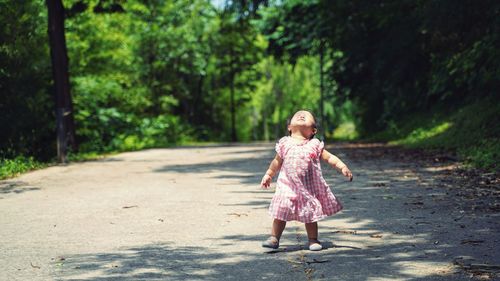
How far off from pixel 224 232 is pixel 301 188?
115 cm

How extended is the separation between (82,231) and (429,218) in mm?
3876

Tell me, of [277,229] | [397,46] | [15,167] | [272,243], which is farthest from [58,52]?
[272,243]

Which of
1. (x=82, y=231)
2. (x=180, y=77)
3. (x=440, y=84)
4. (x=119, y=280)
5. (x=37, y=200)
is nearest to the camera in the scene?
(x=119, y=280)

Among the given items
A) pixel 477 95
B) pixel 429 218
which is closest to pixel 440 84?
pixel 477 95

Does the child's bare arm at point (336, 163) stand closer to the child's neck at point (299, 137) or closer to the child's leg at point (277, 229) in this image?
the child's neck at point (299, 137)

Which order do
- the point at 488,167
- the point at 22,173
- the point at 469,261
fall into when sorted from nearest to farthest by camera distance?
the point at 469,261, the point at 488,167, the point at 22,173

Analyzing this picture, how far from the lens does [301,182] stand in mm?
6500

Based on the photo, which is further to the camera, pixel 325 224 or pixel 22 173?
pixel 22 173

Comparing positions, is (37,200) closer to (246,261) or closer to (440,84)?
(246,261)

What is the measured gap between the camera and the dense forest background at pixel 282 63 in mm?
17000

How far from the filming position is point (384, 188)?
10727 millimetres

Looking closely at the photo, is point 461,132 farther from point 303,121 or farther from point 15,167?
point 303,121

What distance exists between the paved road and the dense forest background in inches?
182

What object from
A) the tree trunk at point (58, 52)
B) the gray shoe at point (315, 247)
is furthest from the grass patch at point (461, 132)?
the tree trunk at point (58, 52)
